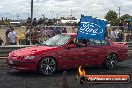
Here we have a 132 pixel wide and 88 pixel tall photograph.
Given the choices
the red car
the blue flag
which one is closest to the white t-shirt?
the red car

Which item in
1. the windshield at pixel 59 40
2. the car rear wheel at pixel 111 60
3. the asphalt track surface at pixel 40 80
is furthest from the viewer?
the car rear wheel at pixel 111 60

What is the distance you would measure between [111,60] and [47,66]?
3.00m

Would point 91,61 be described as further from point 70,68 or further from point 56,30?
point 56,30

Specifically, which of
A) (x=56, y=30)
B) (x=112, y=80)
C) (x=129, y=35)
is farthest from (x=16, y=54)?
(x=129, y=35)

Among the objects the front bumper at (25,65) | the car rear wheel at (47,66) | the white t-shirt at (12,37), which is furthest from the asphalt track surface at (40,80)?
the white t-shirt at (12,37)

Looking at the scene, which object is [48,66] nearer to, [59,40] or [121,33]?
[59,40]

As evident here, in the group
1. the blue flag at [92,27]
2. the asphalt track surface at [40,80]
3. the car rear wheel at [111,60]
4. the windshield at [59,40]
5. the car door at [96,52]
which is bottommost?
Result: the asphalt track surface at [40,80]

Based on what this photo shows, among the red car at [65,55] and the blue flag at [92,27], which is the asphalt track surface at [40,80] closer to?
the red car at [65,55]

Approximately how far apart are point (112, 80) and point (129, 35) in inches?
745

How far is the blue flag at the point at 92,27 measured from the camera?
12.9 m

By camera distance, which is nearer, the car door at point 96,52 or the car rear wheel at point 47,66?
the car rear wheel at point 47,66

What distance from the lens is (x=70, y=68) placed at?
12812 mm

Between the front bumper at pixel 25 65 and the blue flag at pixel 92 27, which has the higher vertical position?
the blue flag at pixel 92 27

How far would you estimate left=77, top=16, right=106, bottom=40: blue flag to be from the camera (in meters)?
12.9
